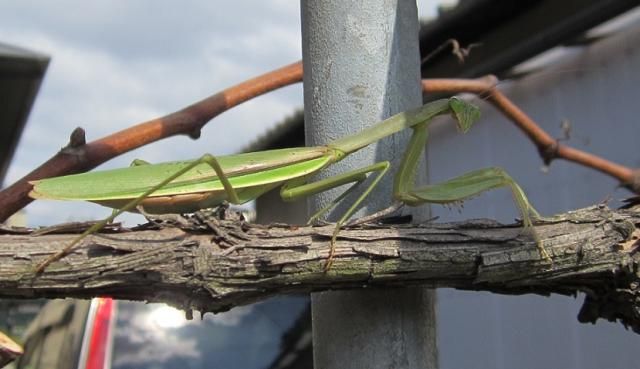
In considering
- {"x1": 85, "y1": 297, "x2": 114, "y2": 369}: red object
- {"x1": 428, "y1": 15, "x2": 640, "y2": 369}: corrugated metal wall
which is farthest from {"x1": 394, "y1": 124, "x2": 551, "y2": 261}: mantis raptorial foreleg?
{"x1": 428, "y1": 15, "x2": 640, "y2": 369}: corrugated metal wall

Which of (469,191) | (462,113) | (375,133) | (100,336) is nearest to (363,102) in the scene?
(375,133)

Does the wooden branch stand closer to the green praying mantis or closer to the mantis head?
the green praying mantis

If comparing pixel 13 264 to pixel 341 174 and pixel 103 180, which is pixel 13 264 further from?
pixel 341 174

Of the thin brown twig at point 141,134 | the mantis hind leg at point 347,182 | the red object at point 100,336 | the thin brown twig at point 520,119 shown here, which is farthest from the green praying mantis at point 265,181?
the red object at point 100,336

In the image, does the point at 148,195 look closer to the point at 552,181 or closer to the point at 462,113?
the point at 462,113

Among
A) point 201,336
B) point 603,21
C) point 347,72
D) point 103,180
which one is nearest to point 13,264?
point 103,180
